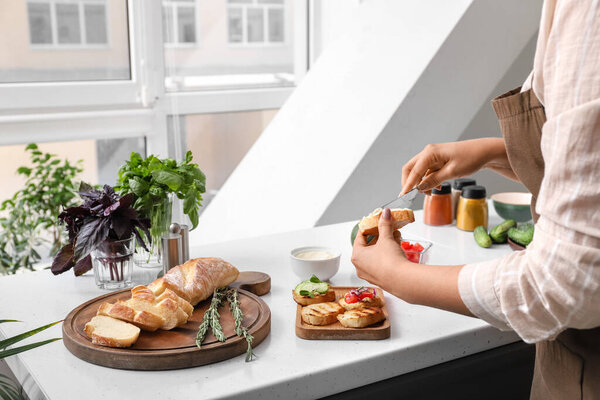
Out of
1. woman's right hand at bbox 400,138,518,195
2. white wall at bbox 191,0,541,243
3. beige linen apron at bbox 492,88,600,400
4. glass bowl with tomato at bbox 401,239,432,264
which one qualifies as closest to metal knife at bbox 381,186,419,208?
woman's right hand at bbox 400,138,518,195

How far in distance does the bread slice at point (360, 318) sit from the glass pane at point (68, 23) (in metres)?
2.31

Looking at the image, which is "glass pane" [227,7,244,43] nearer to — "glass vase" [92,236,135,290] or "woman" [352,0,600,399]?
"glass vase" [92,236,135,290]

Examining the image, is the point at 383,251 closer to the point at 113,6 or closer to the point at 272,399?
the point at 272,399

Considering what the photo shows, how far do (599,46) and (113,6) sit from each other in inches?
106

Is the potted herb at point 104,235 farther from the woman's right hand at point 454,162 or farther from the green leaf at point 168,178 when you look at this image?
the woman's right hand at point 454,162

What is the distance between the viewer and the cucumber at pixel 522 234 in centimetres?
157

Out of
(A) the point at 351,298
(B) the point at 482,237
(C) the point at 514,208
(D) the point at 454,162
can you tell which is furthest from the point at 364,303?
(C) the point at 514,208

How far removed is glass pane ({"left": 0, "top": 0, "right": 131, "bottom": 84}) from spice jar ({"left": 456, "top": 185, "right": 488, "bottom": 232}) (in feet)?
6.29

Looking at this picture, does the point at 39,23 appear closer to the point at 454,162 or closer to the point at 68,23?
the point at 68,23

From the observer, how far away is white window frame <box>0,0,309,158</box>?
282 cm

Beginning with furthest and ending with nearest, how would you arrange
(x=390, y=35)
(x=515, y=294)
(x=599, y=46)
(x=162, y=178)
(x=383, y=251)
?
(x=390, y=35) < (x=162, y=178) < (x=383, y=251) < (x=515, y=294) < (x=599, y=46)

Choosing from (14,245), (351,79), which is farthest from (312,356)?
(14,245)

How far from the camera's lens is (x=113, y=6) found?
296 cm

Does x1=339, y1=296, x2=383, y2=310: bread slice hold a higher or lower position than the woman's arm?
lower
